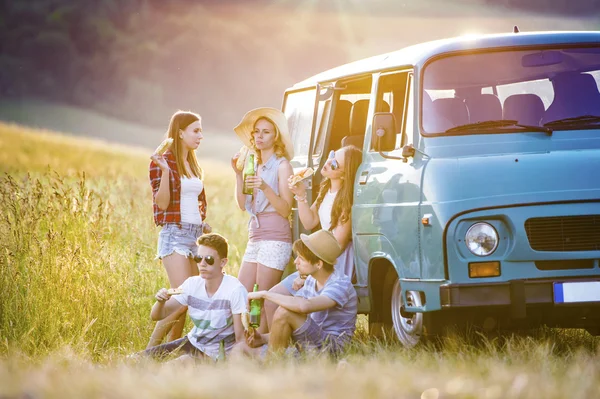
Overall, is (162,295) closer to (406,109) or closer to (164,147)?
(164,147)

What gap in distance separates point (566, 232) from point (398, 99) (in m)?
2.28

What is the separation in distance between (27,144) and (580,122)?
37.0 meters

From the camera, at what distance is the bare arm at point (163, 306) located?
8531mm

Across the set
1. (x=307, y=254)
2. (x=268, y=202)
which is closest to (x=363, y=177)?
(x=307, y=254)

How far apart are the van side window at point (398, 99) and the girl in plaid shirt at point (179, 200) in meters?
1.72

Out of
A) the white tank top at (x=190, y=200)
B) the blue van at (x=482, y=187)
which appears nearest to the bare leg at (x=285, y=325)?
the blue van at (x=482, y=187)

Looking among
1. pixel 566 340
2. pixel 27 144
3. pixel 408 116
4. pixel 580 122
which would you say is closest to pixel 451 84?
pixel 408 116

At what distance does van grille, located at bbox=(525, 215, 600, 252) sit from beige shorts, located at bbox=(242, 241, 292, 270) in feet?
9.58

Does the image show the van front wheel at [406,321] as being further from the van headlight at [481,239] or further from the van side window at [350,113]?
the van side window at [350,113]

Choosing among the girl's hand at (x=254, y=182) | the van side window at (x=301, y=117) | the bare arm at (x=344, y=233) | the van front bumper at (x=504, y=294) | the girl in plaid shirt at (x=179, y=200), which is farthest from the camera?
the van side window at (x=301, y=117)

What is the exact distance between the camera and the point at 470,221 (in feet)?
24.6

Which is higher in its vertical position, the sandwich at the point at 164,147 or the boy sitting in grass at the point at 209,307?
the sandwich at the point at 164,147

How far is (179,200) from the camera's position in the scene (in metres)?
9.78

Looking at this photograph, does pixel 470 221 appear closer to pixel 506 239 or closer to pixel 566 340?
pixel 506 239
